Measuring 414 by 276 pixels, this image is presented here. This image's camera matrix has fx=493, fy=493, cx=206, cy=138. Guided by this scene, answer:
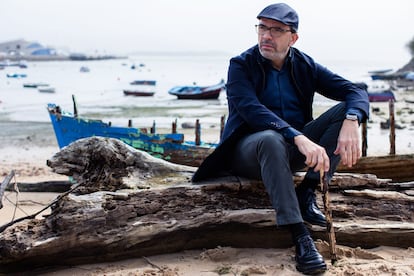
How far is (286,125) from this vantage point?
3.07 meters

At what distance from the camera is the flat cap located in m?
3.16

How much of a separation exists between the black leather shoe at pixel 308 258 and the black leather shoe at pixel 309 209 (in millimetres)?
415

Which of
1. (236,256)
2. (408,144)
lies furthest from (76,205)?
(408,144)

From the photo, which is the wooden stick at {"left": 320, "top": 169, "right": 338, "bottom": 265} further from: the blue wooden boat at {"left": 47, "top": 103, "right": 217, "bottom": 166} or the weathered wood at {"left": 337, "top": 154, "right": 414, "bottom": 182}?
the blue wooden boat at {"left": 47, "top": 103, "right": 217, "bottom": 166}

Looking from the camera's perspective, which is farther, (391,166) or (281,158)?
(391,166)

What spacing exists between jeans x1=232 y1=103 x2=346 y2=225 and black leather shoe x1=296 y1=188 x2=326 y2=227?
139mm

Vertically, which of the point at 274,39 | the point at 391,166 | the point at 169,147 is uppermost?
the point at 274,39

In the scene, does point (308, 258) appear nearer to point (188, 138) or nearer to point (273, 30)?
point (273, 30)

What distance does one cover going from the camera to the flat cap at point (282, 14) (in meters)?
3.16

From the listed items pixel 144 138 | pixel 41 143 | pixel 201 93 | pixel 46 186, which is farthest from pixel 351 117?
pixel 201 93

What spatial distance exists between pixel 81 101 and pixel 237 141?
1016 inches

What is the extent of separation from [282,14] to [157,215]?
156 cm

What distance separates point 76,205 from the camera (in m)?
3.23

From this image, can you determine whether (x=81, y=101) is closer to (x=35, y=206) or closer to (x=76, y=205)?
(x=35, y=206)
